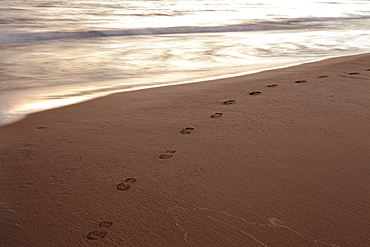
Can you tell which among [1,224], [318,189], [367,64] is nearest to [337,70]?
[367,64]

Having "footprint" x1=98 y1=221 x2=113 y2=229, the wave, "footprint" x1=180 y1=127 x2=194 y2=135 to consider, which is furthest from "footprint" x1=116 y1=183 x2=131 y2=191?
the wave

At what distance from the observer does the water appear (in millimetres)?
5840

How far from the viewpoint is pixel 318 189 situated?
241 centimetres

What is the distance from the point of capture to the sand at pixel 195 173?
210cm

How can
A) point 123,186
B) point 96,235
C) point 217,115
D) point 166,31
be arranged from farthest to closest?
point 166,31, point 217,115, point 123,186, point 96,235

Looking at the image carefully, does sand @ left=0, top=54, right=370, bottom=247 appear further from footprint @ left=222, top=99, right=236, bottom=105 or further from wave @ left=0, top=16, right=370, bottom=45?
wave @ left=0, top=16, right=370, bottom=45

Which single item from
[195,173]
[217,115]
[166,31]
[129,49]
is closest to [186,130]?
[217,115]

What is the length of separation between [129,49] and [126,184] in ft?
24.1

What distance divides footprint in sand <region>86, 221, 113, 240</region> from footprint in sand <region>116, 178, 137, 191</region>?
0.34 metres

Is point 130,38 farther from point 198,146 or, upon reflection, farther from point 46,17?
point 198,146

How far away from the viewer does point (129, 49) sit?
9.55 meters

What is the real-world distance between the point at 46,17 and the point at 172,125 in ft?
45.7

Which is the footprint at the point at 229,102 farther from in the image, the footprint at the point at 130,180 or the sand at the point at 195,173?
the footprint at the point at 130,180

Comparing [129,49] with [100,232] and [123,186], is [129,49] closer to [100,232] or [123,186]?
[123,186]
